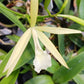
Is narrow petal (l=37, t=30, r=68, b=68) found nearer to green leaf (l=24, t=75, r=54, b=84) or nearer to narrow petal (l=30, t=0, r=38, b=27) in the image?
Answer: narrow petal (l=30, t=0, r=38, b=27)

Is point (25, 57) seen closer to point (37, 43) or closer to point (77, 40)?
point (37, 43)

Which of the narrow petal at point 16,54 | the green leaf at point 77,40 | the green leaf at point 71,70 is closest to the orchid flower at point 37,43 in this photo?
the narrow petal at point 16,54

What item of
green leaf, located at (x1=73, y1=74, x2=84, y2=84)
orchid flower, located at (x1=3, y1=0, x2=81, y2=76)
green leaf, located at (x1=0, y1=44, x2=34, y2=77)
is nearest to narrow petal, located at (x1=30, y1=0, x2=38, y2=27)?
orchid flower, located at (x1=3, y1=0, x2=81, y2=76)

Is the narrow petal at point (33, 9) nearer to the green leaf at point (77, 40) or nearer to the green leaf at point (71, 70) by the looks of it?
the green leaf at point (71, 70)

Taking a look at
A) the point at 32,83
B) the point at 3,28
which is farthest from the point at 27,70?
the point at 3,28

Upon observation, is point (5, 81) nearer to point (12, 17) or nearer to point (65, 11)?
point (12, 17)

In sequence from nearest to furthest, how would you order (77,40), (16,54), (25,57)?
(16,54), (25,57), (77,40)

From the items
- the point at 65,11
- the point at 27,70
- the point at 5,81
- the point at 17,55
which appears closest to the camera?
the point at 17,55

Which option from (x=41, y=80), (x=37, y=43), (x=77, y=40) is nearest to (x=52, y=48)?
(x=37, y=43)
